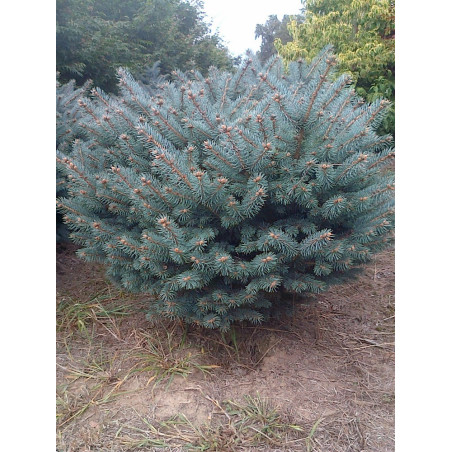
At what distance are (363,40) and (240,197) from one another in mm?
4340

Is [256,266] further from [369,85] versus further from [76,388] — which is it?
[369,85]

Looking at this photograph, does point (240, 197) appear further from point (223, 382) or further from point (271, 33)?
point (271, 33)

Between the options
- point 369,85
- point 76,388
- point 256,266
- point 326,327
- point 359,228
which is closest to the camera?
point 256,266

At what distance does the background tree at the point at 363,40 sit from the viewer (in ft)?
16.5

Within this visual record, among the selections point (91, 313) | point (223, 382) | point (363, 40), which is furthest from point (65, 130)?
point (363, 40)

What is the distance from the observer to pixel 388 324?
285 centimetres

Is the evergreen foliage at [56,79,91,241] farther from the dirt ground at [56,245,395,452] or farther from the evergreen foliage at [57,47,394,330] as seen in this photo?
the evergreen foliage at [57,47,394,330]

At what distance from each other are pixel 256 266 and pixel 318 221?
413 millimetres

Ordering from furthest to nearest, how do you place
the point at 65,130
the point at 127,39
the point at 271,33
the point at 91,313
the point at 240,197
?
1. the point at 271,33
2. the point at 127,39
3. the point at 65,130
4. the point at 91,313
5. the point at 240,197

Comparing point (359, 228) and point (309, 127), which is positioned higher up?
point (309, 127)

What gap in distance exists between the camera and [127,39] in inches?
234

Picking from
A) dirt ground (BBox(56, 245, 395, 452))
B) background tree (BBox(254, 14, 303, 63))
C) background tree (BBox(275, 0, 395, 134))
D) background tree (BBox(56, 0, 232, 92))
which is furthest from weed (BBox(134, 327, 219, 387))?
background tree (BBox(254, 14, 303, 63))

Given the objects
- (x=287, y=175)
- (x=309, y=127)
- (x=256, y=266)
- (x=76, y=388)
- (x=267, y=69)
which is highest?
(x=267, y=69)

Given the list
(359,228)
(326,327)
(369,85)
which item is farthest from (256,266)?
(369,85)
